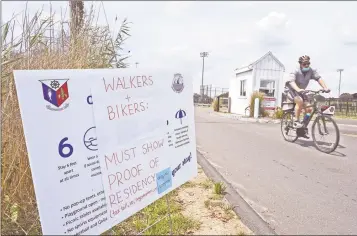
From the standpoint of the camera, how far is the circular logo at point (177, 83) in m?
2.98

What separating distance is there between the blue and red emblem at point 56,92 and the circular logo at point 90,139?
25cm

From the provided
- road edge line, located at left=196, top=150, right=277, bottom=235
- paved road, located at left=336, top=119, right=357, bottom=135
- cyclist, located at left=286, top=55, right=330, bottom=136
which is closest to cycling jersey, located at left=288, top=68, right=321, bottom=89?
cyclist, located at left=286, top=55, right=330, bottom=136

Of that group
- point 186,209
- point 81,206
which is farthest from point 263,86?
point 81,206

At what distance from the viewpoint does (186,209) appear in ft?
10.5

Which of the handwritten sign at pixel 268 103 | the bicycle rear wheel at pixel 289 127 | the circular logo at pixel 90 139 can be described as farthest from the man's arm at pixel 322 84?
the handwritten sign at pixel 268 103

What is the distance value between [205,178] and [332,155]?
3.41 metres

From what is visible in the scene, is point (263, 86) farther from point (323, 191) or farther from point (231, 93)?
point (323, 191)

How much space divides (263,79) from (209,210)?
1825 cm

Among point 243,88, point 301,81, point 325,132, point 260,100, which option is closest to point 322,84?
point 301,81

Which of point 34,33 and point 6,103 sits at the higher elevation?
point 34,33

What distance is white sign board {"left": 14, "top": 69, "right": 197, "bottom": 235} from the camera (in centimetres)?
182

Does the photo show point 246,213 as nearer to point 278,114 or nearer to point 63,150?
point 63,150

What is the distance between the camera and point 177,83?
9.94 feet

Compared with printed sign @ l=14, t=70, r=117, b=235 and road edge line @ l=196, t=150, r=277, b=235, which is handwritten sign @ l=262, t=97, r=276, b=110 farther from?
printed sign @ l=14, t=70, r=117, b=235
